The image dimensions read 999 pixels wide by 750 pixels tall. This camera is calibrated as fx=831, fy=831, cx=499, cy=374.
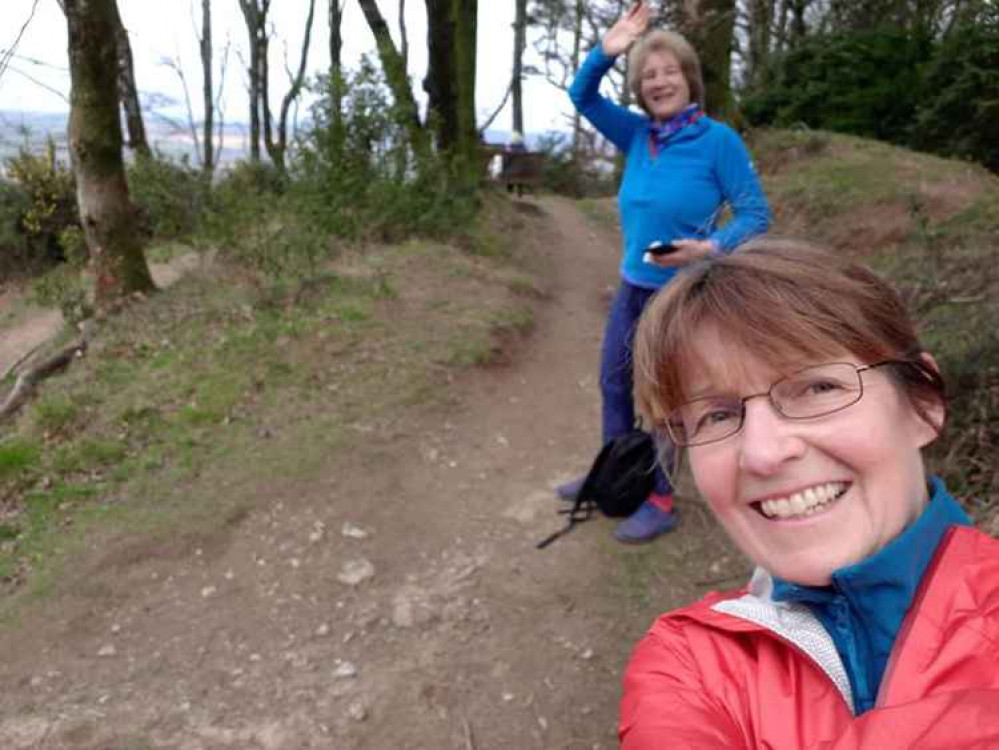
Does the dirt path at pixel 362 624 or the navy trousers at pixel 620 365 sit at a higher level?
the navy trousers at pixel 620 365

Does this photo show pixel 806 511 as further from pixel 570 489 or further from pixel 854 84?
pixel 854 84

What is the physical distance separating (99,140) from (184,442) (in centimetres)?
335

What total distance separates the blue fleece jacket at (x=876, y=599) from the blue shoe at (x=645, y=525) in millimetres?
2451

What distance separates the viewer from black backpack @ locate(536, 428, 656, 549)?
3.88m

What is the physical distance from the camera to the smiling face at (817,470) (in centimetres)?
146

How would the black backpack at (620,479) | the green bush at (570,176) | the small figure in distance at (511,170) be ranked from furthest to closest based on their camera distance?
the green bush at (570,176), the small figure in distance at (511,170), the black backpack at (620,479)

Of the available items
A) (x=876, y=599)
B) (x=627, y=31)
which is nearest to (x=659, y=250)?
(x=627, y=31)

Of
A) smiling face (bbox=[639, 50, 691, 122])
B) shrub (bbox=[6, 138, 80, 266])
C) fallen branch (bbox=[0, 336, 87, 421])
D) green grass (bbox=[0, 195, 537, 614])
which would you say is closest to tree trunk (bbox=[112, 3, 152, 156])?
shrub (bbox=[6, 138, 80, 266])

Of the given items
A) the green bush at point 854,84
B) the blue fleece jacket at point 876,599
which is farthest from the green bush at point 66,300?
the green bush at point 854,84

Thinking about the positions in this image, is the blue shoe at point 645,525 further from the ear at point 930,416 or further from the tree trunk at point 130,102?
the tree trunk at point 130,102

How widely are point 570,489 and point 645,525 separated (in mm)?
617

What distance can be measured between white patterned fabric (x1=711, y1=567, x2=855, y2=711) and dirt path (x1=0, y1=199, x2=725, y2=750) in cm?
154

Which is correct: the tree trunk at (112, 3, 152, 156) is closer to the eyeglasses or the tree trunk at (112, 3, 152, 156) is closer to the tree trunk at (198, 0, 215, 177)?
the tree trunk at (198, 0, 215, 177)

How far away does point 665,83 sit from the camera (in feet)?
10.9
